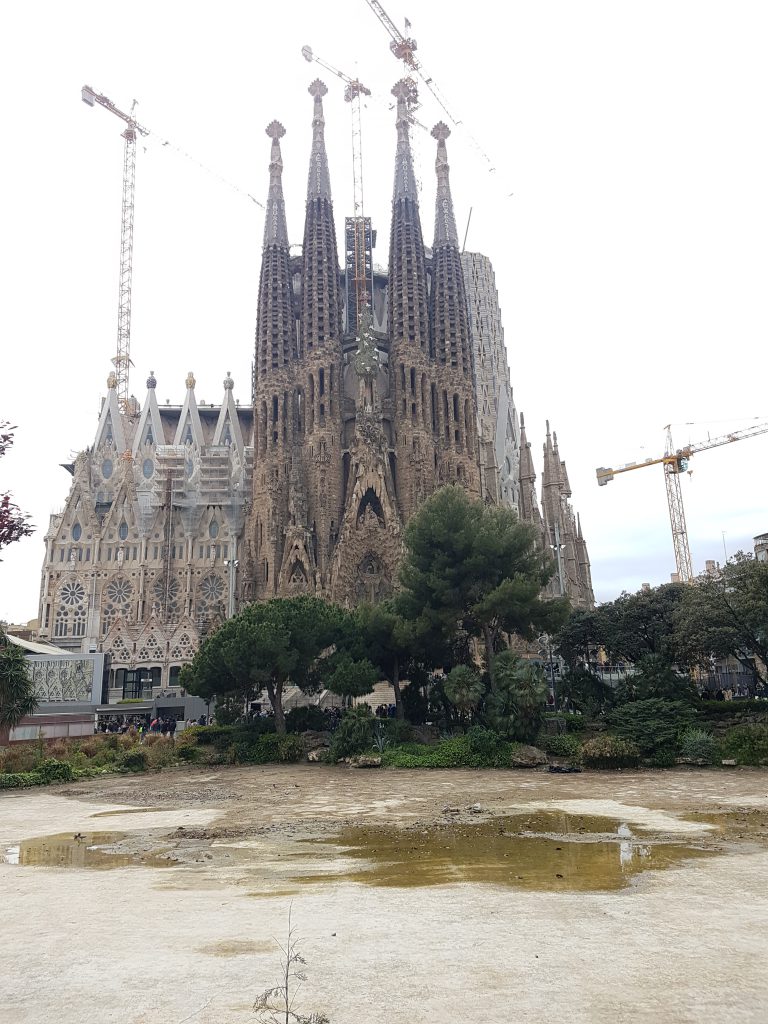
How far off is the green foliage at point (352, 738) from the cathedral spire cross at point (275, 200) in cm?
4844

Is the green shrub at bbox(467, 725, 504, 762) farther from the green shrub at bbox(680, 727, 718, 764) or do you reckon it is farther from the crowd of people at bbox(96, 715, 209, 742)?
the crowd of people at bbox(96, 715, 209, 742)

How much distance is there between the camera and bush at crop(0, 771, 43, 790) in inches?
832

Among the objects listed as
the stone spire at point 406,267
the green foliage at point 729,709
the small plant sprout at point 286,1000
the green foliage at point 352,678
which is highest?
the stone spire at point 406,267

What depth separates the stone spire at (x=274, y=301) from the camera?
58969 mm

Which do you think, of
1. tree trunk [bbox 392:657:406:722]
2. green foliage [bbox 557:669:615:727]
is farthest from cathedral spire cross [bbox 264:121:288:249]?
green foliage [bbox 557:669:615:727]

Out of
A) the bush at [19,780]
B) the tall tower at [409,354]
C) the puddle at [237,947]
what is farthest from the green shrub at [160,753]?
the tall tower at [409,354]

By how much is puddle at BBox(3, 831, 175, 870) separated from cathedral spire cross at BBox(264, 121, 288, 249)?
5729 centimetres

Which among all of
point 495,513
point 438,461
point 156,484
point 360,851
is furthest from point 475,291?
point 360,851

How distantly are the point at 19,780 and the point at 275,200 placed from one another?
184 feet

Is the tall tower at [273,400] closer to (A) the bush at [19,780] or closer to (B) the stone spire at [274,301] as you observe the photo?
(B) the stone spire at [274,301]

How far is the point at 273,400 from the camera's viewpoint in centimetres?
5781

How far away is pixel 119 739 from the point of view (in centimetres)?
2730

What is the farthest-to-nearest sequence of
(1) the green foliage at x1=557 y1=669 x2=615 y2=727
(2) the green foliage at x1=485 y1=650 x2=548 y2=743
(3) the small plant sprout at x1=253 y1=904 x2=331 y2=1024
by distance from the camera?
(1) the green foliage at x1=557 y1=669 x2=615 y2=727
(2) the green foliage at x1=485 y1=650 x2=548 y2=743
(3) the small plant sprout at x1=253 y1=904 x2=331 y2=1024

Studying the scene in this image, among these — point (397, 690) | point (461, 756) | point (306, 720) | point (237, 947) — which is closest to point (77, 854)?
point (237, 947)
